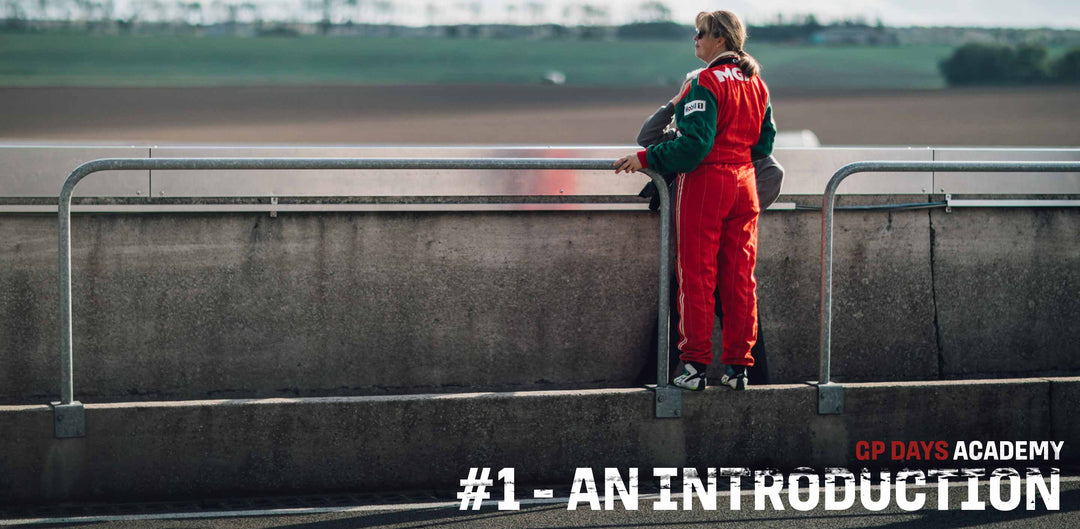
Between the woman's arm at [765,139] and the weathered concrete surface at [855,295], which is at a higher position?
the woman's arm at [765,139]

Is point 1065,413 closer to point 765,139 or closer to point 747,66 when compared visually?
point 765,139

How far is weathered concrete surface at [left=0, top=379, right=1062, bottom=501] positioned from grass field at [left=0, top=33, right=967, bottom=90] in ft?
205

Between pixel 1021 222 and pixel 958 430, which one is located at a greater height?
pixel 1021 222

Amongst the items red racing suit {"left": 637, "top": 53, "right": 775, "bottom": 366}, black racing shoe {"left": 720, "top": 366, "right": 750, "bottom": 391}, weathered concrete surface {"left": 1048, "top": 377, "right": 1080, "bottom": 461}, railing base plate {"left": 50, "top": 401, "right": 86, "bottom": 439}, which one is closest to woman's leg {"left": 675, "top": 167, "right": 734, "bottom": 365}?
red racing suit {"left": 637, "top": 53, "right": 775, "bottom": 366}

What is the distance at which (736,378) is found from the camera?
6004 millimetres

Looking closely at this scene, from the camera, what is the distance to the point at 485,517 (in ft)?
17.2

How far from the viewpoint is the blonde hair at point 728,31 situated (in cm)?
600

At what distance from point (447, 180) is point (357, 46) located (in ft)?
277

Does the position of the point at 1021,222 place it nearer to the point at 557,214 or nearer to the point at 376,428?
the point at 557,214

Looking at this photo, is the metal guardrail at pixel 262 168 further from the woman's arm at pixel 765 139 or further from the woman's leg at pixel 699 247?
the woman's arm at pixel 765 139

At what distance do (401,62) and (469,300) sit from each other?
7969cm

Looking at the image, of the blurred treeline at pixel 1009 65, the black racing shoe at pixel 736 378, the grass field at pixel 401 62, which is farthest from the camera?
the grass field at pixel 401 62

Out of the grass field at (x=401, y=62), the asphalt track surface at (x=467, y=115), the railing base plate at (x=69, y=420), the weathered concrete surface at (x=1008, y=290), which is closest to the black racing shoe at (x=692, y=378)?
the weathered concrete surface at (x=1008, y=290)

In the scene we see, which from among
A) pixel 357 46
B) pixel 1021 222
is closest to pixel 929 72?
pixel 357 46
